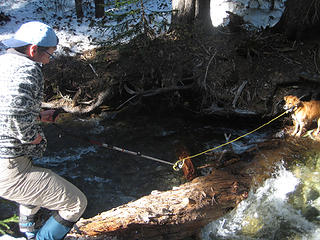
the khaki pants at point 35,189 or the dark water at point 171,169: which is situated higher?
the khaki pants at point 35,189

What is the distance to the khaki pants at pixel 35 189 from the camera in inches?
116

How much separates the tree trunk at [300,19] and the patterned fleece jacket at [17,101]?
6920 millimetres

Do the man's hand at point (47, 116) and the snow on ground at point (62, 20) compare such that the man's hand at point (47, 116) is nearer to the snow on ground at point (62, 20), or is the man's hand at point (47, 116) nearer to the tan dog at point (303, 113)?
the tan dog at point (303, 113)

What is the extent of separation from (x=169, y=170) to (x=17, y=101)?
12.5 feet

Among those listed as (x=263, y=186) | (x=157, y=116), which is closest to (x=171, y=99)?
(x=157, y=116)

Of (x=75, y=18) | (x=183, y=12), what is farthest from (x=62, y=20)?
(x=183, y=12)

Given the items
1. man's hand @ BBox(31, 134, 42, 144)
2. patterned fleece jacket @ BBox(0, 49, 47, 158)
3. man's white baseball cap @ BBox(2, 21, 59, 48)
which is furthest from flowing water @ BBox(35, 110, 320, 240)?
man's white baseball cap @ BBox(2, 21, 59, 48)

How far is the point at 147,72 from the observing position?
24.6 feet

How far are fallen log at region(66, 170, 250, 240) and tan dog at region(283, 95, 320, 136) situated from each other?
2.30 m

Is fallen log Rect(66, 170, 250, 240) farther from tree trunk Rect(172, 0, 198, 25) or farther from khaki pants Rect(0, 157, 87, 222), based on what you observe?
tree trunk Rect(172, 0, 198, 25)

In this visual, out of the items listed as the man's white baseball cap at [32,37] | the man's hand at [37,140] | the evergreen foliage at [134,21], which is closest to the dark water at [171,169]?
the man's hand at [37,140]

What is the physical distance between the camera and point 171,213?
3.95 m

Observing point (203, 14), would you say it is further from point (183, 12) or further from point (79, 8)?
point (79, 8)

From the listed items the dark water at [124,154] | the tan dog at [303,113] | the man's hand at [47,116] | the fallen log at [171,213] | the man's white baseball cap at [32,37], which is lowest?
the dark water at [124,154]
